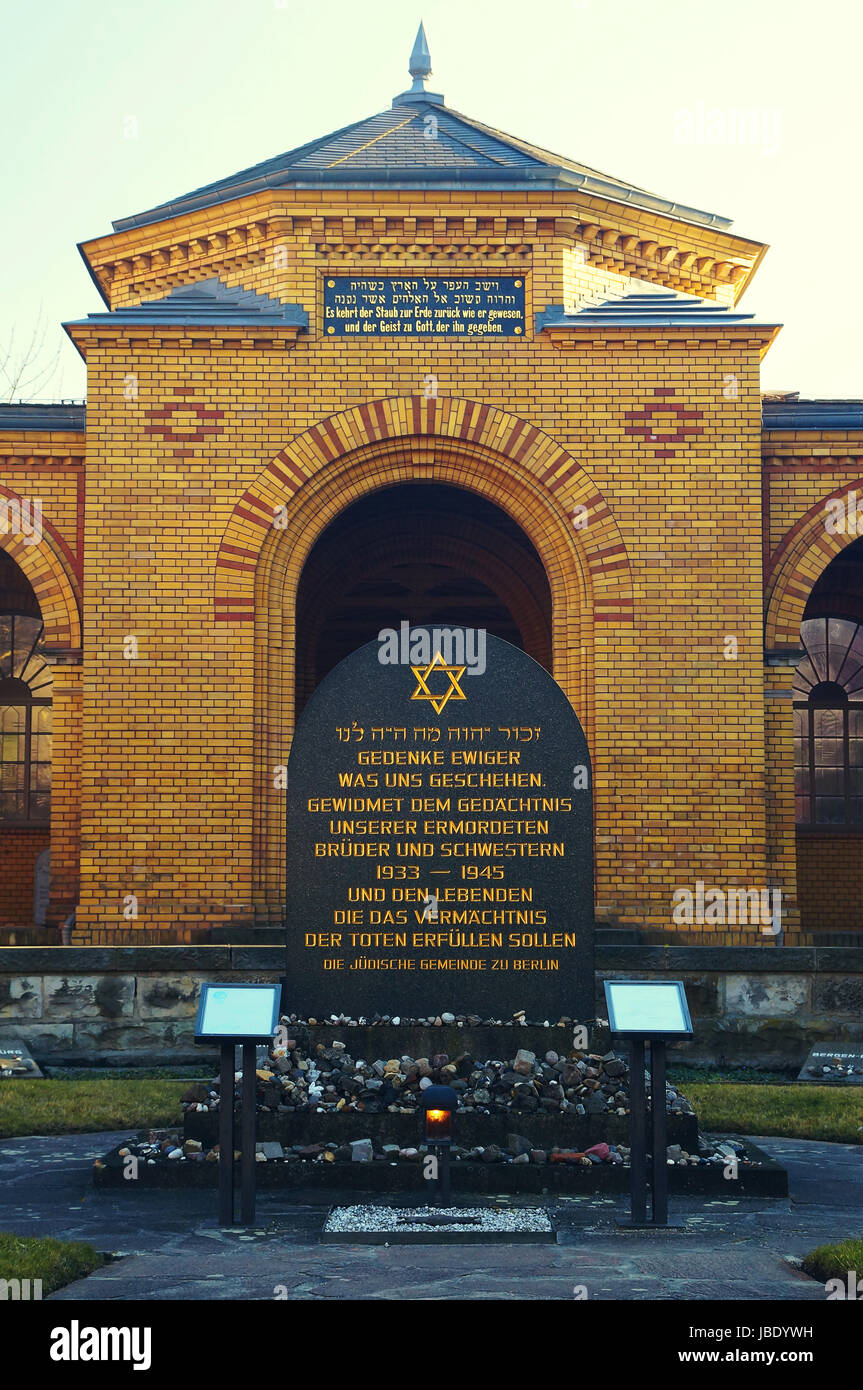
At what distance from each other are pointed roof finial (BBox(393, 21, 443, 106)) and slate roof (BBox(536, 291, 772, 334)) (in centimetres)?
428

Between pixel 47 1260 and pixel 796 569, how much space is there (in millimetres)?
10364

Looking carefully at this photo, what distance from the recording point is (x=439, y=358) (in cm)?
1344

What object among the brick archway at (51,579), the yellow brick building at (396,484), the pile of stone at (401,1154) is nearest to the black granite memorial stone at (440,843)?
the pile of stone at (401,1154)

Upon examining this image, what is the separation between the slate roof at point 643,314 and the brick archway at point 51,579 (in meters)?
4.99

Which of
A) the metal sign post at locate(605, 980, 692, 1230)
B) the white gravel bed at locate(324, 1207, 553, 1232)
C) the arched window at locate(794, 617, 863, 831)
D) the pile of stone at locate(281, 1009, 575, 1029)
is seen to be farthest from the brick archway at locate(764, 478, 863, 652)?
the white gravel bed at locate(324, 1207, 553, 1232)

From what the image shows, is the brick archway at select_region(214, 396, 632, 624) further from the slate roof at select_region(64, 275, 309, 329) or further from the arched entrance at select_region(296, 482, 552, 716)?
the arched entrance at select_region(296, 482, 552, 716)

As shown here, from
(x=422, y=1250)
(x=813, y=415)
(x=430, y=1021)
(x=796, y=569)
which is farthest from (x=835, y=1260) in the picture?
(x=813, y=415)

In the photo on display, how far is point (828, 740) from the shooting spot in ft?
58.9

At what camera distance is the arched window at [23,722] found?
58.6 feet

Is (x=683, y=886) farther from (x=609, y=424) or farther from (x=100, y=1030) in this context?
(x=100, y=1030)

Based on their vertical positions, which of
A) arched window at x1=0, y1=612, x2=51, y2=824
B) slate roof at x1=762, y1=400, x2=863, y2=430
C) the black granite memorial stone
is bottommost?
the black granite memorial stone

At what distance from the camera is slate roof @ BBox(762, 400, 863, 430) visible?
14203 millimetres

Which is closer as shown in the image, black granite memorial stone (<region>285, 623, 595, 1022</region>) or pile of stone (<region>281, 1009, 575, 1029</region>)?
pile of stone (<region>281, 1009, 575, 1029</region>)
